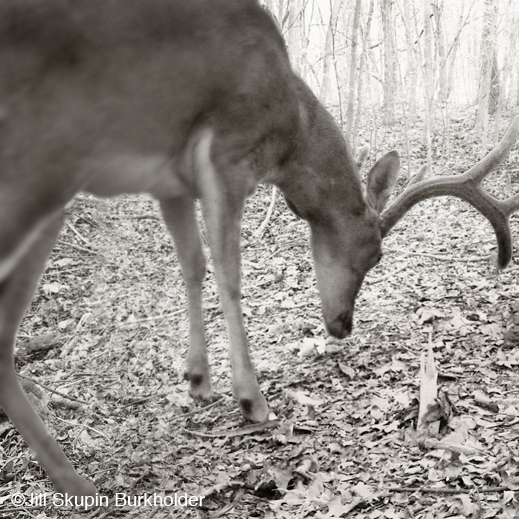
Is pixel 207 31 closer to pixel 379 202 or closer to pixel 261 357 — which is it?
pixel 379 202

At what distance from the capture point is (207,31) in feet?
9.80

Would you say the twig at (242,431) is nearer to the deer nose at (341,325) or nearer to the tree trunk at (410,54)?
the deer nose at (341,325)

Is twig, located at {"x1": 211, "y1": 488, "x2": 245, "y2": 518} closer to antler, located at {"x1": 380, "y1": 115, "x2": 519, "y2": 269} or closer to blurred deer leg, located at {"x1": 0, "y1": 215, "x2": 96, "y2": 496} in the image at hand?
blurred deer leg, located at {"x1": 0, "y1": 215, "x2": 96, "y2": 496}

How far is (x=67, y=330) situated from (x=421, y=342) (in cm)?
305

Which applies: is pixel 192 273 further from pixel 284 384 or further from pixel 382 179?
pixel 382 179

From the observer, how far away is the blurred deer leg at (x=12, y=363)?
2.35 metres

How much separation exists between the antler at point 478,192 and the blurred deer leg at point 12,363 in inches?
99.1

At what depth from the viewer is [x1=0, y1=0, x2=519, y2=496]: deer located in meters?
2.04

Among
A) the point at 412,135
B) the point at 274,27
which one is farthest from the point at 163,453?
the point at 412,135

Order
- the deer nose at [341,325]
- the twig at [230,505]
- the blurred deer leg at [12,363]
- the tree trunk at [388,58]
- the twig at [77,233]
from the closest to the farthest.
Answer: the blurred deer leg at [12,363] → the twig at [230,505] → the deer nose at [341,325] → the twig at [77,233] → the tree trunk at [388,58]

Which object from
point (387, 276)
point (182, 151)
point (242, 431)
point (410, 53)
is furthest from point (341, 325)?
point (410, 53)

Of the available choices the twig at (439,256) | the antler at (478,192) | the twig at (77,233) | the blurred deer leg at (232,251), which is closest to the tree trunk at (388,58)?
the twig at (439,256)

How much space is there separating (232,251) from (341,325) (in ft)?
4.25

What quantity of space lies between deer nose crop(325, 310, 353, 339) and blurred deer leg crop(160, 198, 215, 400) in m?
1.00
